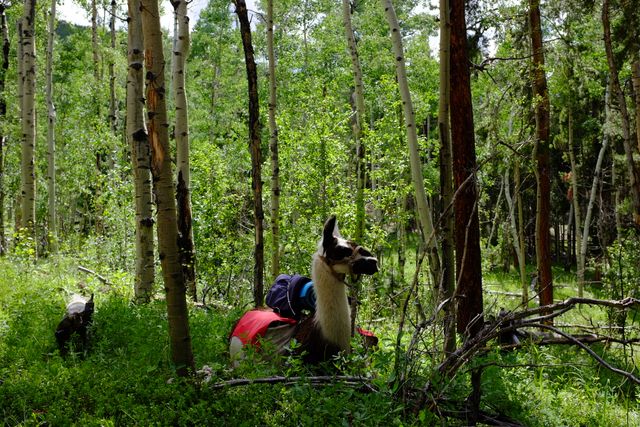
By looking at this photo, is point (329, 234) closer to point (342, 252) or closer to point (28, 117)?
point (342, 252)

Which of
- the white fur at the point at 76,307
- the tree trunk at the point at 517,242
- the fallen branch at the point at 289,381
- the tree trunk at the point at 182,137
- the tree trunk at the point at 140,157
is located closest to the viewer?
the fallen branch at the point at 289,381

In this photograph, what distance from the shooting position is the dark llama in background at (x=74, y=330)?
558 centimetres

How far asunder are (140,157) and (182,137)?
143 centimetres

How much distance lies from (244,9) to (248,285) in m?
6.33

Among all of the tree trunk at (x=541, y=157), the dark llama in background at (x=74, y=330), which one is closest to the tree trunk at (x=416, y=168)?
the dark llama in background at (x=74, y=330)

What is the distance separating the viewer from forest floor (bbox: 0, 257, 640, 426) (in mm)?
3803

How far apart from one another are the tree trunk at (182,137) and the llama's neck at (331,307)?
4717mm

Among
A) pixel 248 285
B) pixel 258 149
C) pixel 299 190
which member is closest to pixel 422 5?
pixel 299 190

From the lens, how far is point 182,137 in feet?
32.5

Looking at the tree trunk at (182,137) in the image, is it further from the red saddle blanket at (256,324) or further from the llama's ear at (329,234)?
the llama's ear at (329,234)

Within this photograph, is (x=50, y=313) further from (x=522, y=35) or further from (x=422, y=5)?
(x=422, y=5)

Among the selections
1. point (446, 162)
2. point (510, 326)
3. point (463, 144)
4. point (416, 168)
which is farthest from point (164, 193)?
point (463, 144)

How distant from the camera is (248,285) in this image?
13.0 m

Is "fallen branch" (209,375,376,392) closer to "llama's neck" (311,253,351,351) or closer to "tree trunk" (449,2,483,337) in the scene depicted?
"llama's neck" (311,253,351,351)
